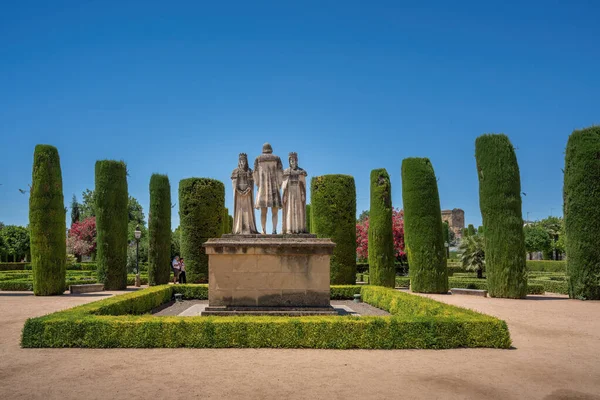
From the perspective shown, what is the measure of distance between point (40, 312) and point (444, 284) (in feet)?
54.2

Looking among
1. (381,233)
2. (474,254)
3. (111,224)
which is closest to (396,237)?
(474,254)

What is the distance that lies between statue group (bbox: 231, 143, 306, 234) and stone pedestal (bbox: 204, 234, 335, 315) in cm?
94

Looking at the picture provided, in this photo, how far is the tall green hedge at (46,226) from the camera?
18.8 meters

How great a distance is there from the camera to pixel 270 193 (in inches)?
492

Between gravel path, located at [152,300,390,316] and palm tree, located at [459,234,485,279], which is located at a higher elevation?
palm tree, located at [459,234,485,279]

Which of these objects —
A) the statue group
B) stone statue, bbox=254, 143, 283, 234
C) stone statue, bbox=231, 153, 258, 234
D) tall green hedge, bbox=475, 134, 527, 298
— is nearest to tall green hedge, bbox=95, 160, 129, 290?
stone statue, bbox=231, 153, 258, 234

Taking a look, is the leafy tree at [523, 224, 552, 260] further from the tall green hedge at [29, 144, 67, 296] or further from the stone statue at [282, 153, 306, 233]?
the tall green hedge at [29, 144, 67, 296]

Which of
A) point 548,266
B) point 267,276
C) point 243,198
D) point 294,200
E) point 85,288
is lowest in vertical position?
point 548,266

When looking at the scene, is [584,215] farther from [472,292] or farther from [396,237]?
[396,237]

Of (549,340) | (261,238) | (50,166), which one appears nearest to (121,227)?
(50,166)

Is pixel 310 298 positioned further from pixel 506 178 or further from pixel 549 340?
pixel 506 178

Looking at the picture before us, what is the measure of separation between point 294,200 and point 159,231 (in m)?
13.6

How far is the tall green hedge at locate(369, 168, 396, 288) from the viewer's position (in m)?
21.1

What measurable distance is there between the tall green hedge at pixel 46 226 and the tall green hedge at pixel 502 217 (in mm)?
19029
